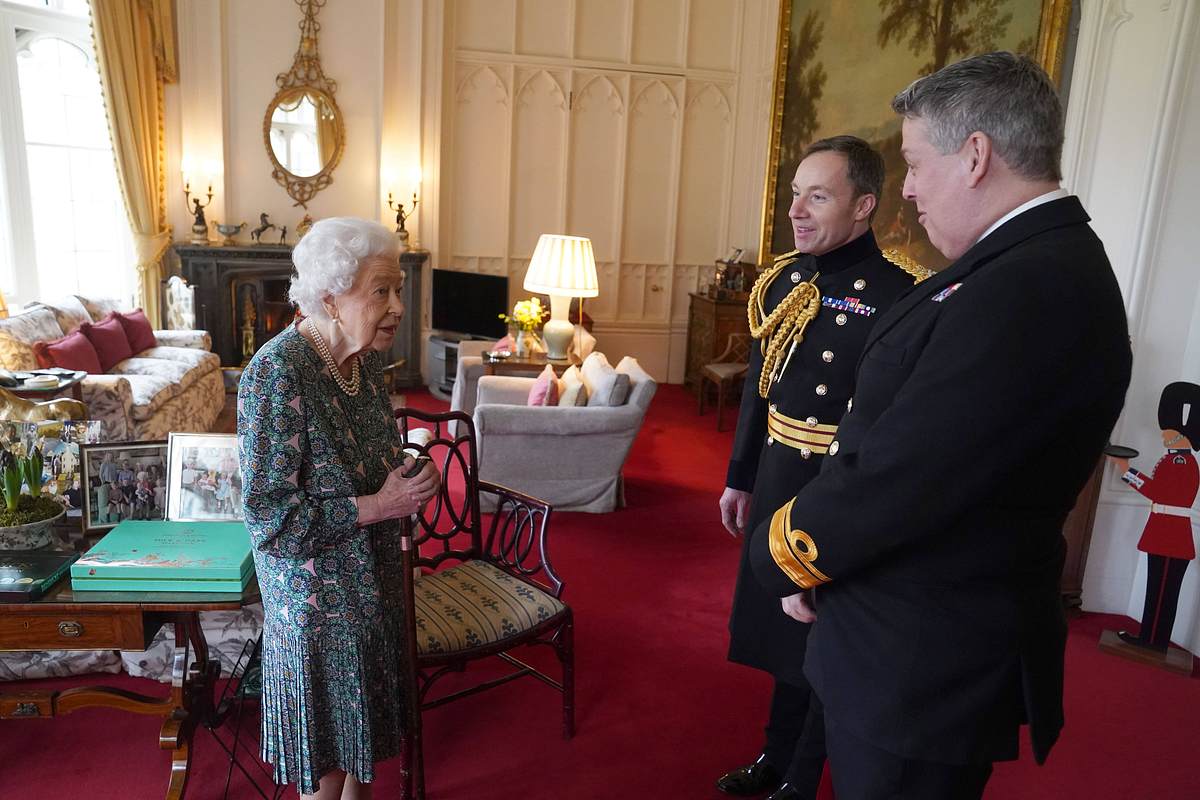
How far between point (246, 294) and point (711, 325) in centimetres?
430

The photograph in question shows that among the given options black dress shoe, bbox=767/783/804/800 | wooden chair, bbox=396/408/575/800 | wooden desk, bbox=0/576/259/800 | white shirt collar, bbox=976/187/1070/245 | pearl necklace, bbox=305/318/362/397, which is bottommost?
black dress shoe, bbox=767/783/804/800

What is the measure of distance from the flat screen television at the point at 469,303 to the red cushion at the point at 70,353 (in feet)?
10.2

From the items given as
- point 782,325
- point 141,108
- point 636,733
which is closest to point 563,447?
point 636,733

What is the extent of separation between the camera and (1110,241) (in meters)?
3.62

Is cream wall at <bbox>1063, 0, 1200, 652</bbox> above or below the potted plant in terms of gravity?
above

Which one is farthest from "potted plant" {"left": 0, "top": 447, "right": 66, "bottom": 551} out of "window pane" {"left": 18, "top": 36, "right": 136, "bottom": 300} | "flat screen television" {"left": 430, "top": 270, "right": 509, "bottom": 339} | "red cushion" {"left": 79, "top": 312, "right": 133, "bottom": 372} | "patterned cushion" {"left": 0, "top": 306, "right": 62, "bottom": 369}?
A: "flat screen television" {"left": 430, "top": 270, "right": 509, "bottom": 339}

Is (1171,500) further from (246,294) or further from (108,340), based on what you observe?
(246,294)

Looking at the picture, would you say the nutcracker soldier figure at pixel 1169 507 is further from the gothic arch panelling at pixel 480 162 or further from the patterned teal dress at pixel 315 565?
the gothic arch panelling at pixel 480 162

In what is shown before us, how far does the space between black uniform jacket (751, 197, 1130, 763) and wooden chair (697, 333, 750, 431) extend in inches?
222

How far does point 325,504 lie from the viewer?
1812mm

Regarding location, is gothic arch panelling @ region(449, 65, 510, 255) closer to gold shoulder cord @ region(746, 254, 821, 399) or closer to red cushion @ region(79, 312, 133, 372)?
red cushion @ region(79, 312, 133, 372)

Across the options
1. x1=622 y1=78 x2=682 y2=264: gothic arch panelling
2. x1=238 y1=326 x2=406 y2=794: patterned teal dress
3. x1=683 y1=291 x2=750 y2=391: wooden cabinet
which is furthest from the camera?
x1=622 y1=78 x2=682 y2=264: gothic arch panelling

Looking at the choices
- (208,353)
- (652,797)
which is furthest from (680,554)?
(208,353)

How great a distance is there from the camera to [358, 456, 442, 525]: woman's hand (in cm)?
184
